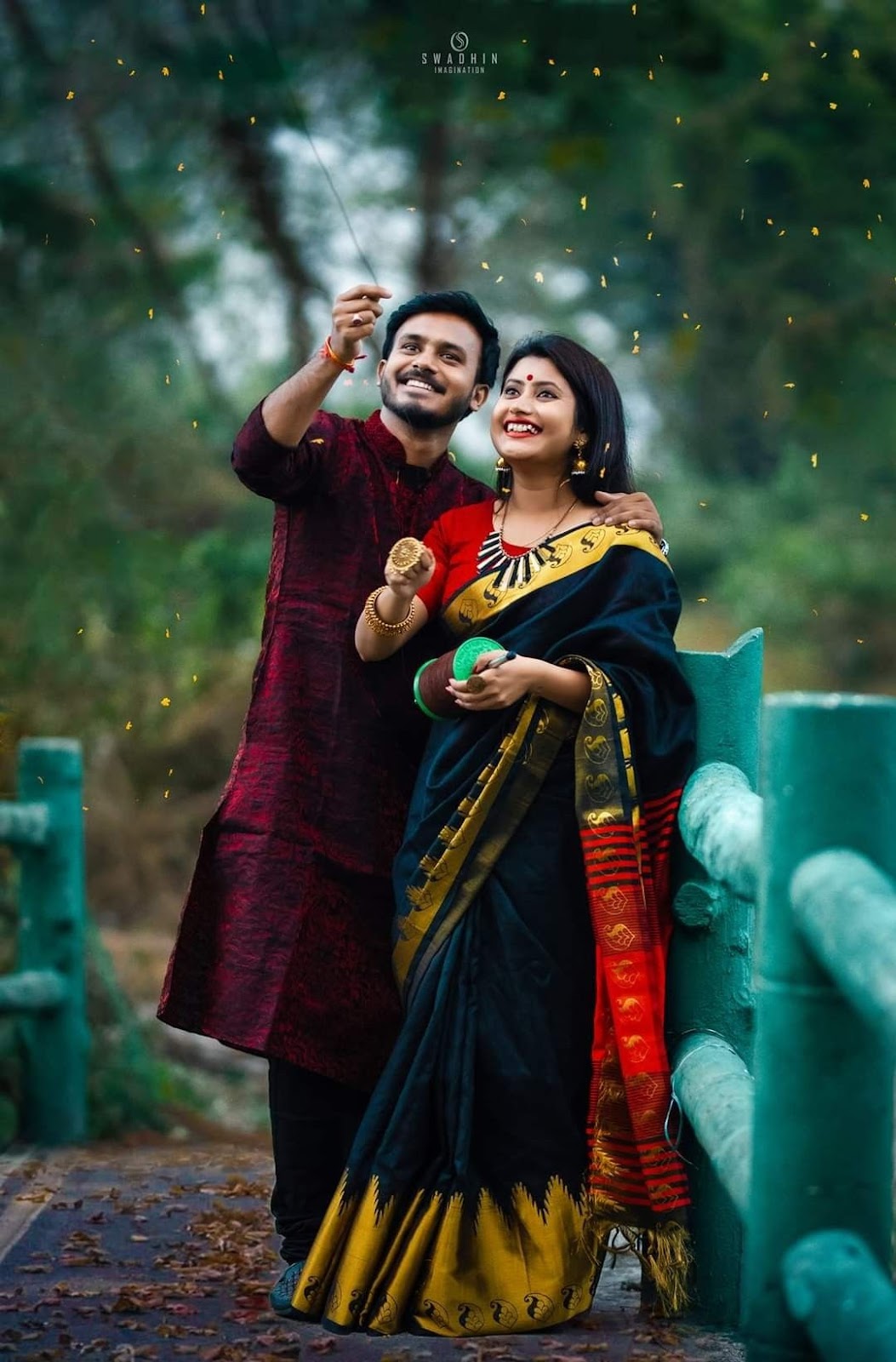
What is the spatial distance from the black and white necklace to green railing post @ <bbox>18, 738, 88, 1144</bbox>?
2058 mm

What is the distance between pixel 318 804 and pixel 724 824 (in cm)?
81

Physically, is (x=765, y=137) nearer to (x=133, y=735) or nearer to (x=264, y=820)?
(x=133, y=735)

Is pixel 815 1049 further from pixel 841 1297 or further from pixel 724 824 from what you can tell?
pixel 724 824

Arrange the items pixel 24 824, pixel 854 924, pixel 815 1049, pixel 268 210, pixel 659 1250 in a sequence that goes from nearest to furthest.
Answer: pixel 854 924
pixel 815 1049
pixel 659 1250
pixel 24 824
pixel 268 210

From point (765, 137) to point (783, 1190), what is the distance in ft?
17.4

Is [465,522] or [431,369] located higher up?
[431,369]

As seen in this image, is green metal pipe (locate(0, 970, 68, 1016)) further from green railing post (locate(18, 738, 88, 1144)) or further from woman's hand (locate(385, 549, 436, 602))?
woman's hand (locate(385, 549, 436, 602))

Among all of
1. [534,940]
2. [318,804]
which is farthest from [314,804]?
[534,940]

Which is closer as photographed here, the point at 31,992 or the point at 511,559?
the point at 511,559

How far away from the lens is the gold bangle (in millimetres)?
2576

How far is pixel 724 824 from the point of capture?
210 centimetres

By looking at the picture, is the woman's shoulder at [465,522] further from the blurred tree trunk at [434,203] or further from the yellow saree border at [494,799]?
the blurred tree trunk at [434,203]

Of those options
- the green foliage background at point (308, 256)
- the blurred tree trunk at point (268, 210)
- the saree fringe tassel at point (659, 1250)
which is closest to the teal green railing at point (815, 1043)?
the saree fringe tassel at point (659, 1250)

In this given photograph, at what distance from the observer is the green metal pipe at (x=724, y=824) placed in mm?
1977
